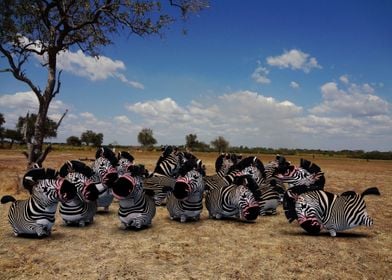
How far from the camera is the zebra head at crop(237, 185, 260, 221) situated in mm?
8797

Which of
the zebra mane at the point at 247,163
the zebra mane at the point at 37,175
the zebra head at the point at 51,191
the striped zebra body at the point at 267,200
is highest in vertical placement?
the zebra mane at the point at 247,163

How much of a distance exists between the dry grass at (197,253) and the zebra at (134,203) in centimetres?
22

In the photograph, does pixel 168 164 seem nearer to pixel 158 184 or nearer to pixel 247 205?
pixel 158 184

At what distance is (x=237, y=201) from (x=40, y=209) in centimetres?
428

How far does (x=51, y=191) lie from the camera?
7352 millimetres

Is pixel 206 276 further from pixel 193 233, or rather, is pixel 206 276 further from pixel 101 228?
pixel 101 228

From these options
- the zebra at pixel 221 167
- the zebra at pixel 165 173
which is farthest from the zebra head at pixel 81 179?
the zebra at pixel 221 167

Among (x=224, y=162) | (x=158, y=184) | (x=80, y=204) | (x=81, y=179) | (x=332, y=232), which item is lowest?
(x=332, y=232)

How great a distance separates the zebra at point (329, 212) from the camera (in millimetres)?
7738

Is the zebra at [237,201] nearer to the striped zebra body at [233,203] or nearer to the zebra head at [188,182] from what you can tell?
the striped zebra body at [233,203]

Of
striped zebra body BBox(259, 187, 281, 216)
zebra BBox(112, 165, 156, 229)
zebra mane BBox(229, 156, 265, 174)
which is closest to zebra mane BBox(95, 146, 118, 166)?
zebra BBox(112, 165, 156, 229)

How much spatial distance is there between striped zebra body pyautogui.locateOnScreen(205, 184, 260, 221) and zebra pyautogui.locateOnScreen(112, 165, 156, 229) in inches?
72.9

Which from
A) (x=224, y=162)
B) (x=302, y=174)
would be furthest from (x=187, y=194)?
(x=224, y=162)

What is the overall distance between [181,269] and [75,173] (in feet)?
14.3
